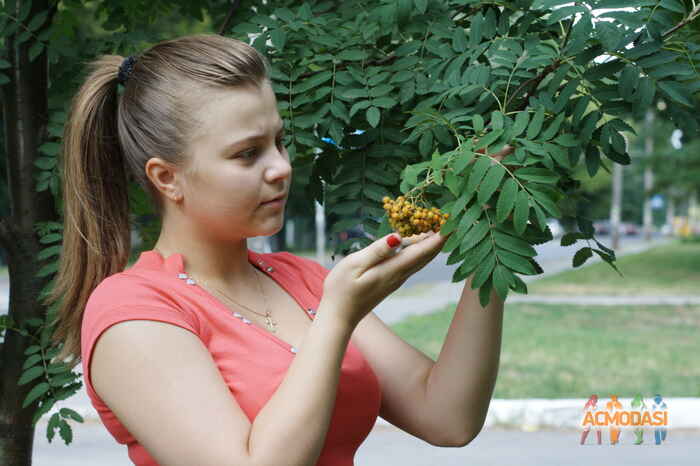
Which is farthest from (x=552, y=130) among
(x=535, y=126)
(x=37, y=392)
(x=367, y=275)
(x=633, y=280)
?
(x=633, y=280)

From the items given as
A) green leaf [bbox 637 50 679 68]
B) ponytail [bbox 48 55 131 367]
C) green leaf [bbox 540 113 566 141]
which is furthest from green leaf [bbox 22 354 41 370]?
green leaf [bbox 637 50 679 68]

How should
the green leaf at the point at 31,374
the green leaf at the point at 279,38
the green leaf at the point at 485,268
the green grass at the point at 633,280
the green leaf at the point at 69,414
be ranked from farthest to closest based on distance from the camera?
the green grass at the point at 633,280
the green leaf at the point at 69,414
the green leaf at the point at 31,374
the green leaf at the point at 279,38
the green leaf at the point at 485,268

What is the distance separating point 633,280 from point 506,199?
1838 centimetres

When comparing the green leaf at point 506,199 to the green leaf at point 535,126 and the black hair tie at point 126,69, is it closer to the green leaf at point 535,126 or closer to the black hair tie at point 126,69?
the green leaf at point 535,126

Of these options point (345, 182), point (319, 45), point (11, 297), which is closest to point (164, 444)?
point (345, 182)

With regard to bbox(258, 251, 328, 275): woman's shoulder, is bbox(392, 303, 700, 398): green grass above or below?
below

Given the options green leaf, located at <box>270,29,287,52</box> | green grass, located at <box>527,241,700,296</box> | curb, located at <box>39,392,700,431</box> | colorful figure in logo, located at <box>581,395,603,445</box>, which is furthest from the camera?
green grass, located at <box>527,241,700,296</box>

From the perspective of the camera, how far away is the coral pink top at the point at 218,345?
1589mm

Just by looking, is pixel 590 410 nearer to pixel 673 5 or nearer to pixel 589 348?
pixel 589 348

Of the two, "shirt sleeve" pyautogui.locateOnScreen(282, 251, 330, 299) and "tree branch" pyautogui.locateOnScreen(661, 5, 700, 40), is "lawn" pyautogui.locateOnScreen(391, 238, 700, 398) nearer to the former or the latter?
"shirt sleeve" pyautogui.locateOnScreen(282, 251, 330, 299)

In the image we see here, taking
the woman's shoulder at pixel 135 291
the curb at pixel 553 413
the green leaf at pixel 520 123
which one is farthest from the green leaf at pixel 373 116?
the curb at pixel 553 413

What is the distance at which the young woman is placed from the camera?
1500 millimetres

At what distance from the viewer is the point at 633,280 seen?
62.4ft

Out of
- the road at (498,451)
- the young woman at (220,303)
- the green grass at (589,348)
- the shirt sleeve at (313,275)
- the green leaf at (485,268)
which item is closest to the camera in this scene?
the young woman at (220,303)
